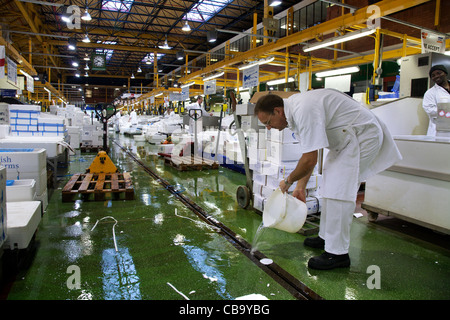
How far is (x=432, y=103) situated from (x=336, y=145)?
3423 mm

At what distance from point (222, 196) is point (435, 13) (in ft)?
31.9

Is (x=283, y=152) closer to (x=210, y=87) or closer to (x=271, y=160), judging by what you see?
(x=271, y=160)

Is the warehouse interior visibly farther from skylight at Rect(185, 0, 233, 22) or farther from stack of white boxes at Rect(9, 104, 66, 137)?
skylight at Rect(185, 0, 233, 22)

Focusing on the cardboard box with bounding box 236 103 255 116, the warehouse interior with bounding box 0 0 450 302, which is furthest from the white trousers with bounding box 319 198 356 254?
the cardboard box with bounding box 236 103 255 116

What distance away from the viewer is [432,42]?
25.9ft

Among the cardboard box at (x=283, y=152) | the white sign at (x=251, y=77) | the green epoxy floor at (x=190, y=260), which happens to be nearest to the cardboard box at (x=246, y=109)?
the cardboard box at (x=283, y=152)

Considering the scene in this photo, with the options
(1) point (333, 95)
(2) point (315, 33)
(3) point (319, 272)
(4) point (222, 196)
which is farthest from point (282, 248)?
(2) point (315, 33)

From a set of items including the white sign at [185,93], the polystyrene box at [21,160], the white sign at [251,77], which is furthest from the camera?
the white sign at [185,93]

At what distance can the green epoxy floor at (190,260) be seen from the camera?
249 cm

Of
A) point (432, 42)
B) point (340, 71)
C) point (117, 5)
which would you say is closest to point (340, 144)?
point (432, 42)

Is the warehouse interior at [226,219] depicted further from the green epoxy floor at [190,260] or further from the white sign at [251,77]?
the white sign at [251,77]

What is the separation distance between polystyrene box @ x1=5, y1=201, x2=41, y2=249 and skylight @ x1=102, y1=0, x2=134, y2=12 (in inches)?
594

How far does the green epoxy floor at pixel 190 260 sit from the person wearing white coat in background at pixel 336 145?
42cm

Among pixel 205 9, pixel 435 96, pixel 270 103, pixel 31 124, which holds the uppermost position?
pixel 205 9
